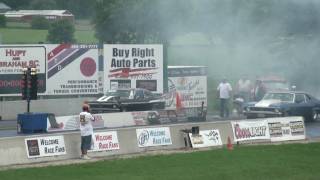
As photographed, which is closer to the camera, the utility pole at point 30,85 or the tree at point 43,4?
the utility pole at point 30,85

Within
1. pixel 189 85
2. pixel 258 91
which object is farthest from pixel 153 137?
pixel 189 85

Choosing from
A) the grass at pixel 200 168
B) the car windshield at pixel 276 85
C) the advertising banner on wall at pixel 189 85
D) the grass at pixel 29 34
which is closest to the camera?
the grass at pixel 200 168

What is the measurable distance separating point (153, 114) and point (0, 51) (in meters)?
10.8

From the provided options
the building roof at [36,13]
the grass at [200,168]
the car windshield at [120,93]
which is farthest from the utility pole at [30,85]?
the building roof at [36,13]

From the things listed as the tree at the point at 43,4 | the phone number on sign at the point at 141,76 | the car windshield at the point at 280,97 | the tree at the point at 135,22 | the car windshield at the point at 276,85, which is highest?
the tree at the point at 43,4

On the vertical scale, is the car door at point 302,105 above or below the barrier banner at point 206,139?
above

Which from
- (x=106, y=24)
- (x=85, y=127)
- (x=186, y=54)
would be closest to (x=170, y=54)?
(x=186, y=54)

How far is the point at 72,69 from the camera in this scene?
41000 millimetres

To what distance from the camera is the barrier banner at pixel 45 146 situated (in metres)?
20.0

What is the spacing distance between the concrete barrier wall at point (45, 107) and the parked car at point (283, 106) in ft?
34.5

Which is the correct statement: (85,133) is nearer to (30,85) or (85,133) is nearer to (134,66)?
(30,85)

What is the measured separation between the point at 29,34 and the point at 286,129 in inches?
2004

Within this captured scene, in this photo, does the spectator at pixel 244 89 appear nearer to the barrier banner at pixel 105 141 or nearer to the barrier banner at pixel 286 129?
the barrier banner at pixel 286 129

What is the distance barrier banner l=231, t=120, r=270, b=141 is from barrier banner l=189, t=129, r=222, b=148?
31.0 inches
